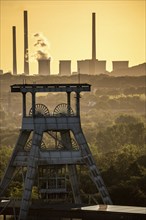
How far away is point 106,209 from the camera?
251 ft

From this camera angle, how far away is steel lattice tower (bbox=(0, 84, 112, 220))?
261 ft

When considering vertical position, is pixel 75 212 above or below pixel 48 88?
below

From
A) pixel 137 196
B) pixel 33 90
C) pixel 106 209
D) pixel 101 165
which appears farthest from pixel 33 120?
pixel 101 165

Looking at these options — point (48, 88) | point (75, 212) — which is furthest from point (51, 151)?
point (75, 212)

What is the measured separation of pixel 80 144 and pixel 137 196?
46.4 feet

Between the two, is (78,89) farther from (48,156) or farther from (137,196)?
(137,196)

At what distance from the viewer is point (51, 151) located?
262ft

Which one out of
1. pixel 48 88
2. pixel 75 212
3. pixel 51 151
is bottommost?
pixel 75 212

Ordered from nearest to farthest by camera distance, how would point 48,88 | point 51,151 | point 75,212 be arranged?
point 75,212 → point 48,88 → point 51,151

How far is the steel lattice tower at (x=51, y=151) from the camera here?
7944cm

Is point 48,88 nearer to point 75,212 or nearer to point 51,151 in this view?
point 51,151

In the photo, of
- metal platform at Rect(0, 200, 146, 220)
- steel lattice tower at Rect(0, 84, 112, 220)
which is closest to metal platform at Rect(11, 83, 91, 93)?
steel lattice tower at Rect(0, 84, 112, 220)

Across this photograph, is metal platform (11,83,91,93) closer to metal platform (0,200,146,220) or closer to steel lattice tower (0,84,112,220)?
steel lattice tower (0,84,112,220)

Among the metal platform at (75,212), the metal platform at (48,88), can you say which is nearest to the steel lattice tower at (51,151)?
the metal platform at (48,88)
